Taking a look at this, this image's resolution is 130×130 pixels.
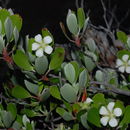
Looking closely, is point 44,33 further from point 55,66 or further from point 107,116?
point 107,116

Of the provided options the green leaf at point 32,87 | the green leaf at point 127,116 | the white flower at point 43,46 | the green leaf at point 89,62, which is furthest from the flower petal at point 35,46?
the green leaf at point 127,116

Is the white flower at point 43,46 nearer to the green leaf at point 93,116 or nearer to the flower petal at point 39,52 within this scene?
the flower petal at point 39,52

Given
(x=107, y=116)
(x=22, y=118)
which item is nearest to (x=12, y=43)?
(x=22, y=118)

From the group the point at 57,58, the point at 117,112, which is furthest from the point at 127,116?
the point at 57,58

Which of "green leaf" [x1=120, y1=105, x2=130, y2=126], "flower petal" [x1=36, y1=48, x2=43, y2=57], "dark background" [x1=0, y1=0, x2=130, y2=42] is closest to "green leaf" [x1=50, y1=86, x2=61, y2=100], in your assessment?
"flower petal" [x1=36, y1=48, x2=43, y2=57]

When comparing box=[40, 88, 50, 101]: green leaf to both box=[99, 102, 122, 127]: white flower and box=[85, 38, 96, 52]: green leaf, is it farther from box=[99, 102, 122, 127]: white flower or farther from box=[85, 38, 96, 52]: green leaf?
box=[85, 38, 96, 52]: green leaf

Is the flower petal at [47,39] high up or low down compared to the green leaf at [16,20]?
down
